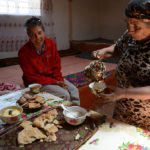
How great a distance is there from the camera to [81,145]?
2.42ft

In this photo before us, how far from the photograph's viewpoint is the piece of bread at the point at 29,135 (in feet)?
2.42

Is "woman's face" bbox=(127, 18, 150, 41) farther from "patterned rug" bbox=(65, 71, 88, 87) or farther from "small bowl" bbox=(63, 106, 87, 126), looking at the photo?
"patterned rug" bbox=(65, 71, 88, 87)

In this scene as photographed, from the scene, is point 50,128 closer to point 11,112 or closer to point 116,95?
point 11,112

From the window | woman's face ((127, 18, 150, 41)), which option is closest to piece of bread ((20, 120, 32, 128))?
woman's face ((127, 18, 150, 41))

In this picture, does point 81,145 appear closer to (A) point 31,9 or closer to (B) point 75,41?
(A) point 31,9

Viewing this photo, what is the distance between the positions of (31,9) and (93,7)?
8.76ft

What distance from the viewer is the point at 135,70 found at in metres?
0.97

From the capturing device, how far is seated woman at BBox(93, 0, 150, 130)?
84cm

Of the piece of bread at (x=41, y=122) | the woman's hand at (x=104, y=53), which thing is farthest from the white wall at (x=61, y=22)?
the piece of bread at (x=41, y=122)

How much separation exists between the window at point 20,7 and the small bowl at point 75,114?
2957mm

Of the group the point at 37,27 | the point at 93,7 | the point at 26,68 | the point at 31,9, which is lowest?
the point at 26,68

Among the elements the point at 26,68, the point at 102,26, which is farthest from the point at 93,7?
the point at 26,68

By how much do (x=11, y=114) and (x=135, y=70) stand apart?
76 cm

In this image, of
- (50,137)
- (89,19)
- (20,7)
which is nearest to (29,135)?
(50,137)
